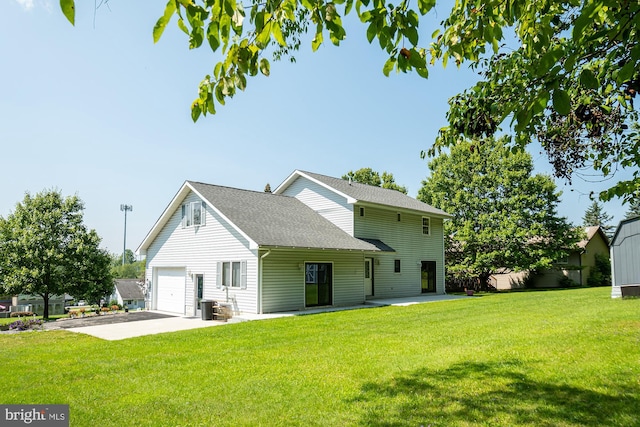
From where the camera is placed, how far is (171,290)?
66.5 ft

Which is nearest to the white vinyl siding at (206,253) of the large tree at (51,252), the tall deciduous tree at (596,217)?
the large tree at (51,252)

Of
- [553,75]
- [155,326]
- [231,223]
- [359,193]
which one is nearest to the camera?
[553,75]

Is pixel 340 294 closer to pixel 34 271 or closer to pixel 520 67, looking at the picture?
pixel 520 67

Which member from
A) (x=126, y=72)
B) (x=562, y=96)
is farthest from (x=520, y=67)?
(x=126, y=72)

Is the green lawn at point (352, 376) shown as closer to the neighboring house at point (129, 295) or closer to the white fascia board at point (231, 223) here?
the white fascia board at point (231, 223)

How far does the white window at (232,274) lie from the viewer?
1658cm

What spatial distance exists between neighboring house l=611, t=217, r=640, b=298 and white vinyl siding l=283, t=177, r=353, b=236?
1169 centimetres

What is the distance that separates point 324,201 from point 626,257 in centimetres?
1382

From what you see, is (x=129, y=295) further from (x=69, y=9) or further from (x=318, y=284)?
(x=69, y=9)

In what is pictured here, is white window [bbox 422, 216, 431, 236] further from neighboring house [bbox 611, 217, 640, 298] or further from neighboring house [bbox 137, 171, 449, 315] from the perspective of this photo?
neighboring house [bbox 611, 217, 640, 298]

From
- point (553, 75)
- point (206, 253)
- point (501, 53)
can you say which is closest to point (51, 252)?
point (206, 253)

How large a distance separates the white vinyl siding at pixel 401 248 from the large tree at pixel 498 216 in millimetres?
6549

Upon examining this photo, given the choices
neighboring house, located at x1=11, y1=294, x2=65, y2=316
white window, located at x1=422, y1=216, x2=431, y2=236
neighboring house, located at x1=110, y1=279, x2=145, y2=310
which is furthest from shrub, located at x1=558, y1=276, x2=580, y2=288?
neighboring house, located at x1=11, y1=294, x2=65, y2=316

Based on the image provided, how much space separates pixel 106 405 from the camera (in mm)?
5363
